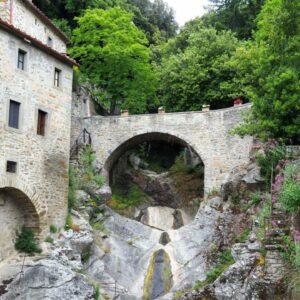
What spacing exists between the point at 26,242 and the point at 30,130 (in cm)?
461

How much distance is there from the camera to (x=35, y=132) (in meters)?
20.9

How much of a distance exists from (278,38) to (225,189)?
7503mm

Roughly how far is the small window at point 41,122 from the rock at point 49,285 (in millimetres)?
5761

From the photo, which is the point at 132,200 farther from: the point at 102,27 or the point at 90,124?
the point at 102,27

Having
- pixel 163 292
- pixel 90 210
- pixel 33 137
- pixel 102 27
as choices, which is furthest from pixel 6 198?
pixel 102 27

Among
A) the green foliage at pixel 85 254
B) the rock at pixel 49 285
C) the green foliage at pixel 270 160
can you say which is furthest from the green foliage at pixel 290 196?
the green foliage at pixel 85 254

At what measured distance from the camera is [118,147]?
90.9 ft

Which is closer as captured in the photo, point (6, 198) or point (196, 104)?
point (6, 198)

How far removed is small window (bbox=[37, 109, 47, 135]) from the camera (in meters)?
21.3

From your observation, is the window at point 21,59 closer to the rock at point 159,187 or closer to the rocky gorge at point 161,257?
the rocky gorge at point 161,257

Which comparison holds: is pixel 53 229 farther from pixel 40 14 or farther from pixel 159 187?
pixel 159 187

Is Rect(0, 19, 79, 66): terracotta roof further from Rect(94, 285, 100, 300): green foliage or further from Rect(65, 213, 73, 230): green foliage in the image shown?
Rect(94, 285, 100, 300): green foliage

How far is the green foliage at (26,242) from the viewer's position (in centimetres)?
1997

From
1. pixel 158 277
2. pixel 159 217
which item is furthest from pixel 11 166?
pixel 159 217
